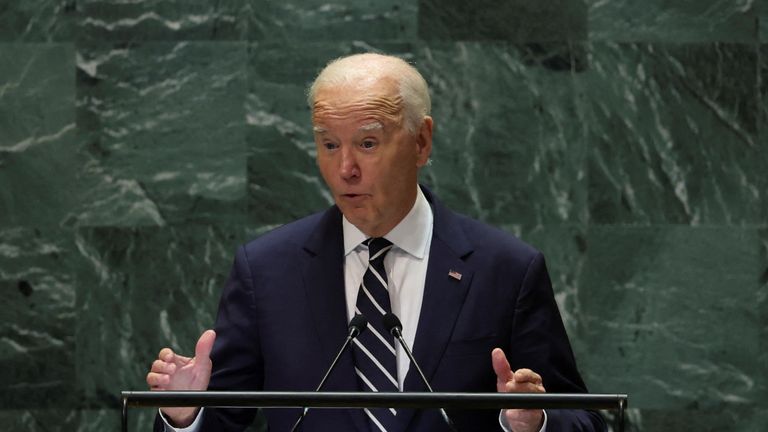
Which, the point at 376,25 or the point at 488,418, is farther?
the point at 376,25

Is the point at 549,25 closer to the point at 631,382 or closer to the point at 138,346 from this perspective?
the point at 631,382

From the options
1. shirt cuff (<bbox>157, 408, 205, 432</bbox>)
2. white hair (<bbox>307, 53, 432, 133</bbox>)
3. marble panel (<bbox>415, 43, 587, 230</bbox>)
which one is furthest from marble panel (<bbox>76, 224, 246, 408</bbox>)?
shirt cuff (<bbox>157, 408, 205, 432</bbox>)

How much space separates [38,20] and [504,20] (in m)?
1.89

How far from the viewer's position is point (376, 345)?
11.8ft

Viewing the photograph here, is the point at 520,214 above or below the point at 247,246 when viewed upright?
below

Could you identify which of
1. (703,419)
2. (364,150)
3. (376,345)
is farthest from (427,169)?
(376,345)

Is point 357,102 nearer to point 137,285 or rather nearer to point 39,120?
point 137,285

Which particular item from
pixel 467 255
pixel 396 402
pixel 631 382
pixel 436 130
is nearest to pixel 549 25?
pixel 436 130

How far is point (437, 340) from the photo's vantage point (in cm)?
358

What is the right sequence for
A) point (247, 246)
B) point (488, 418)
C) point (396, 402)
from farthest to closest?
1. point (247, 246)
2. point (488, 418)
3. point (396, 402)

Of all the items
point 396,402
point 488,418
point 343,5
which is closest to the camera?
point 396,402

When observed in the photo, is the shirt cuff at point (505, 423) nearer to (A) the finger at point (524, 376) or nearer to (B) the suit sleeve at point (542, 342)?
(A) the finger at point (524, 376)

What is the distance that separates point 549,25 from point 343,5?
2.75ft

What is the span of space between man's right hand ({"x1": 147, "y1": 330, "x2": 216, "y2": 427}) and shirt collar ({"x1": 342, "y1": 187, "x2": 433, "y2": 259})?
0.64 m
